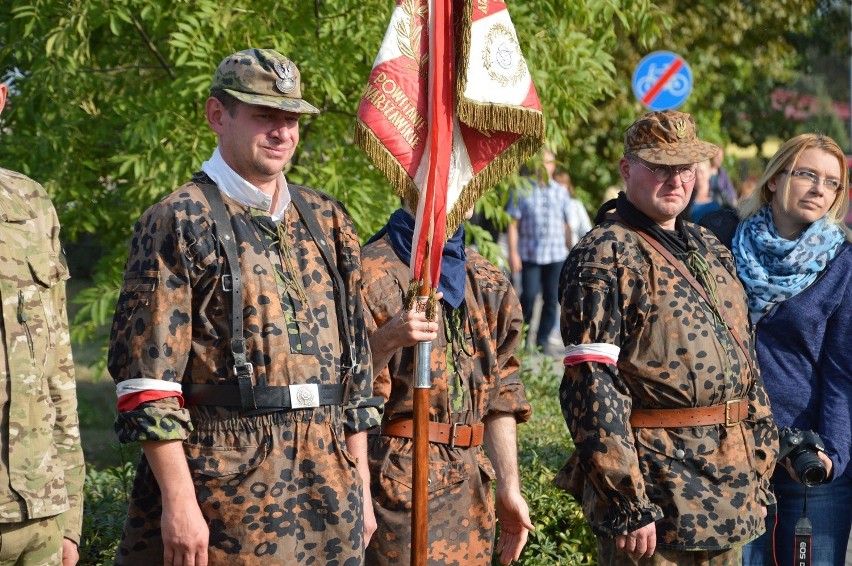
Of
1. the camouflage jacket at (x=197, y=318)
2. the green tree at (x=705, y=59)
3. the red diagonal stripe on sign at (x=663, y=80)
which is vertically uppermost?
the green tree at (x=705, y=59)

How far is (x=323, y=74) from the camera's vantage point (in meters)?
6.16

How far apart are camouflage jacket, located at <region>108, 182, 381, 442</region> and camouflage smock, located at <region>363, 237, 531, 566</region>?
613 millimetres

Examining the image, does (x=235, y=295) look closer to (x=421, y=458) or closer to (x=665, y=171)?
(x=421, y=458)

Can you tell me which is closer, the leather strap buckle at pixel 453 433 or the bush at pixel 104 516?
the leather strap buckle at pixel 453 433

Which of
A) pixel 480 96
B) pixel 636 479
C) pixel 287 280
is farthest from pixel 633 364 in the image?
pixel 287 280

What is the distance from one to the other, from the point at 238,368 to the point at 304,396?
0.21 metres

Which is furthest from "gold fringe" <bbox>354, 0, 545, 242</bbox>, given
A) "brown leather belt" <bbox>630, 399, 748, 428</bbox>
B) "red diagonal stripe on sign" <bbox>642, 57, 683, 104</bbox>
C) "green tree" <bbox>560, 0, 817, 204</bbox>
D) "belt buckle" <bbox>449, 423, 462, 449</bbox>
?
"green tree" <bbox>560, 0, 817, 204</bbox>

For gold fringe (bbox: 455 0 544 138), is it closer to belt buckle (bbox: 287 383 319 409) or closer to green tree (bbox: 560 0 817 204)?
belt buckle (bbox: 287 383 319 409)

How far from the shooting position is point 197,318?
3477 millimetres

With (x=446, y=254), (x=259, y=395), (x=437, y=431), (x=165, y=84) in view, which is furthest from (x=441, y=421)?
(x=165, y=84)

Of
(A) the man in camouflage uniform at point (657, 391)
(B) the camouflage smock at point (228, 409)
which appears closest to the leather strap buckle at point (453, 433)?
(A) the man in camouflage uniform at point (657, 391)

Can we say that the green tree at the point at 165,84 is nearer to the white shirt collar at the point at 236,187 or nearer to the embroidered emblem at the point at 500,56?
the embroidered emblem at the point at 500,56

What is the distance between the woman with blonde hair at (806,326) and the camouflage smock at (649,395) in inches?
26.7

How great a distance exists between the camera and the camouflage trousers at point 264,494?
347 cm
